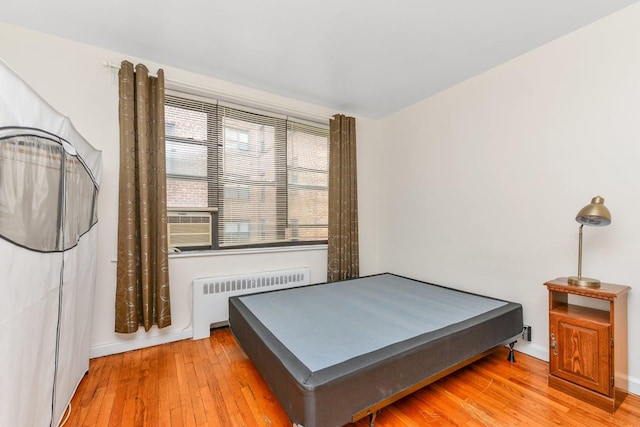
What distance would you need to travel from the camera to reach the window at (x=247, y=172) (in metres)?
2.72

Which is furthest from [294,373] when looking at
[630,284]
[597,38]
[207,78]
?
[597,38]

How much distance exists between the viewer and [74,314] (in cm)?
162

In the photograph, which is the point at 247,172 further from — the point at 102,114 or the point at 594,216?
the point at 594,216

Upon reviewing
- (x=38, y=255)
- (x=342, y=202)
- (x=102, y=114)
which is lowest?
(x=38, y=255)

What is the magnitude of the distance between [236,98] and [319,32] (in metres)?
1.18

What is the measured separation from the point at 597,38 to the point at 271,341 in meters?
3.11

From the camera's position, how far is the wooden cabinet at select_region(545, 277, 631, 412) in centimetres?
163

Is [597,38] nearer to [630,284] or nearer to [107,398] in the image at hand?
[630,284]

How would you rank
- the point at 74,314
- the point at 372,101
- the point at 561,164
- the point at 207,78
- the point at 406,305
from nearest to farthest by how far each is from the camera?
the point at 74,314
the point at 561,164
the point at 406,305
the point at 207,78
the point at 372,101

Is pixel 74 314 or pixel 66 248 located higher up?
pixel 66 248

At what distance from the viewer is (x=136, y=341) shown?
7.89 ft

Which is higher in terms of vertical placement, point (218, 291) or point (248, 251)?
point (248, 251)

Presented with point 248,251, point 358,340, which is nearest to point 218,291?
point 248,251

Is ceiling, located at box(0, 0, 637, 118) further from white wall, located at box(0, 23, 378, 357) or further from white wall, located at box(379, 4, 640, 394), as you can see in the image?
white wall, located at box(379, 4, 640, 394)
